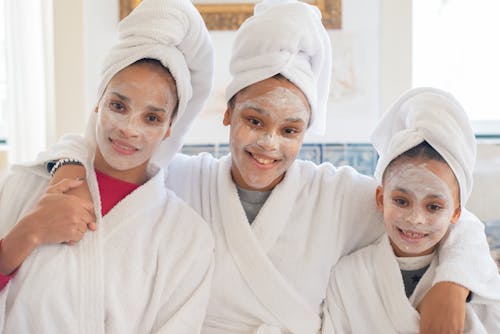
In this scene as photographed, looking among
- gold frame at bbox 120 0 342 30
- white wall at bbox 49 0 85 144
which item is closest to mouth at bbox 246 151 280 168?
gold frame at bbox 120 0 342 30

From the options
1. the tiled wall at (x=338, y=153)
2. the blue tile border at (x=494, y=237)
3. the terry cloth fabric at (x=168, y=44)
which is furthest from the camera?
the tiled wall at (x=338, y=153)

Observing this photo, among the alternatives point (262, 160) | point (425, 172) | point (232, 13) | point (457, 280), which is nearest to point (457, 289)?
point (457, 280)

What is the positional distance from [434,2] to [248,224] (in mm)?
1824

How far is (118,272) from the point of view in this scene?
1249 millimetres

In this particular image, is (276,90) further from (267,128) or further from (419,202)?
(419,202)

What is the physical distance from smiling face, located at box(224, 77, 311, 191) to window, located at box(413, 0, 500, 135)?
5.01 feet

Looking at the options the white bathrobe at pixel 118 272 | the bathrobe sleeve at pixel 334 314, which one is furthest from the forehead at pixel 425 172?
the white bathrobe at pixel 118 272

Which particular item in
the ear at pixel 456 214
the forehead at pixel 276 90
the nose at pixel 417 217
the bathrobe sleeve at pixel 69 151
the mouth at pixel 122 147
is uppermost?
the forehead at pixel 276 90

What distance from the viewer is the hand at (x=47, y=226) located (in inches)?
46.0

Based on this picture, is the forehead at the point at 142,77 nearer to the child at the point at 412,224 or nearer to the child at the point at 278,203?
the child at the point at 278,203

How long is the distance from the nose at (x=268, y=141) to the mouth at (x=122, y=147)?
29 cm

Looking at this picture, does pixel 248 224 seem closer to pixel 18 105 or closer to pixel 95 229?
pixel 95 229

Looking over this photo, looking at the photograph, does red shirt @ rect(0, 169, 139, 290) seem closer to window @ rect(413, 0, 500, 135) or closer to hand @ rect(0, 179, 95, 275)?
hand @ rect(0, 179, 95, 275)

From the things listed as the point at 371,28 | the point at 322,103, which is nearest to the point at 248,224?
the point at 322,103
